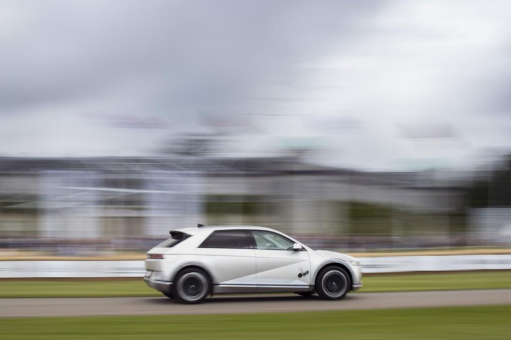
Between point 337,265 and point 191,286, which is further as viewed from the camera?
point 337,265

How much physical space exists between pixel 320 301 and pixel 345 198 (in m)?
43.6

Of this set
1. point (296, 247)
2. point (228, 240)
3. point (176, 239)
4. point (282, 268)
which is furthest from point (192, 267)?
point (296, 247)

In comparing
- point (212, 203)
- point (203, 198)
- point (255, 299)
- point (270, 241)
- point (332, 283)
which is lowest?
point (255, 299)

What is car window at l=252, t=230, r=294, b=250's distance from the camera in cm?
1186

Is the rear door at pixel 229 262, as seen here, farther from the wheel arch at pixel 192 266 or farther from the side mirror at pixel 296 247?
the side mirror at pixel 296 247

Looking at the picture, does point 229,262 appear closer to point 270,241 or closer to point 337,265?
point 270,241

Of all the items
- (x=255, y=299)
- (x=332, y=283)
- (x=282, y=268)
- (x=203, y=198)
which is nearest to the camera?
(x=282, y=268)

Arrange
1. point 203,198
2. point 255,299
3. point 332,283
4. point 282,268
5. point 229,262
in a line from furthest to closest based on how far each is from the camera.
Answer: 1. point 203,198
2. point 255,299
3. point 332,283
4. point 282,268
5. point 229,262

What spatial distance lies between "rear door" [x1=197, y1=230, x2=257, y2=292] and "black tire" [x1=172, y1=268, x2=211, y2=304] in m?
0.18

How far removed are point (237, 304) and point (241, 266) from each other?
0.71 metres

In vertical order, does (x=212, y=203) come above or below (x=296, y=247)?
above

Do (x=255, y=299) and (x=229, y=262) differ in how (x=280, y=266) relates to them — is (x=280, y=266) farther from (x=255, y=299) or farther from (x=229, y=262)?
(x=255, y=299)

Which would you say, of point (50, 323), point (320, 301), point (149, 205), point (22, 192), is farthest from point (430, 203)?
point (50, 323)

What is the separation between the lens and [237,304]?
38.2 feet
